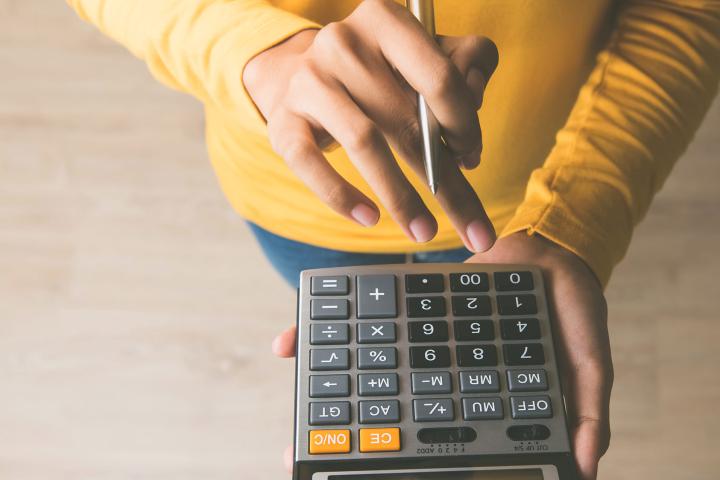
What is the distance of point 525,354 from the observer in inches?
15.8

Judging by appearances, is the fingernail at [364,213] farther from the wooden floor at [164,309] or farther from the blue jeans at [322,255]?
the wooden floor at [164,309]

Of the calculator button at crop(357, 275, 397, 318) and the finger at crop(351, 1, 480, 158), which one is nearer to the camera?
the finger at crop(351, 1, 480, 158)

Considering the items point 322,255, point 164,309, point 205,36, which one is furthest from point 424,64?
point 164,309

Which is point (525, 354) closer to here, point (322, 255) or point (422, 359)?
point (422, 359)

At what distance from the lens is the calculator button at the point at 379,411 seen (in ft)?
1.27

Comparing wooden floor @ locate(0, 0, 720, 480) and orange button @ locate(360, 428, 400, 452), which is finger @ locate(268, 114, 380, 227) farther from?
wooden floor @ locate(0, 0, 720, 480)

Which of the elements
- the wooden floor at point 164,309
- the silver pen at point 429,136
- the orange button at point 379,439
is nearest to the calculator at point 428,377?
the orange button at point 379,439

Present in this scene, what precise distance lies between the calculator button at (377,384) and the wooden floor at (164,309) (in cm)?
52

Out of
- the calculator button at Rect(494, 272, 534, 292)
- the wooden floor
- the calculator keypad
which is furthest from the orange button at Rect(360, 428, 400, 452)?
the wooden floor

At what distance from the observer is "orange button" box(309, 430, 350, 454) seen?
380 millimetres

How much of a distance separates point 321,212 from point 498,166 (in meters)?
0.13

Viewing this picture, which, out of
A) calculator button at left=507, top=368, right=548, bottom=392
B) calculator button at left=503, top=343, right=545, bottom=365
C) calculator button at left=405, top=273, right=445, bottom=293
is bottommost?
calculator button at left=507, top=368, right=548, bottom=392

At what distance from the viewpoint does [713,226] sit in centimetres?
106

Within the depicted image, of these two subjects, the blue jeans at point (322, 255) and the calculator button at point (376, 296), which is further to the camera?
the blue jeans at point (322, 255)
